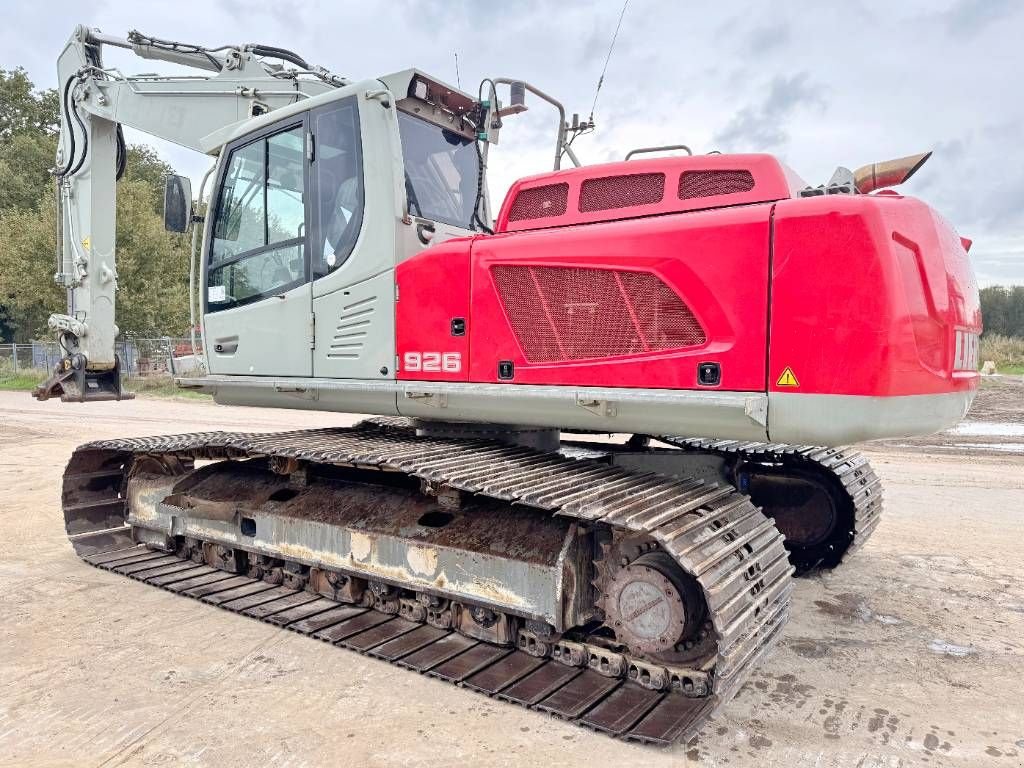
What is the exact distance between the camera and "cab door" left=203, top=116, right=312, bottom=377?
4559 mm

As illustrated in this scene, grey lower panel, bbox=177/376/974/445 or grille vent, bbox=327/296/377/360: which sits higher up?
grille vent, bbox=327/296/377/360

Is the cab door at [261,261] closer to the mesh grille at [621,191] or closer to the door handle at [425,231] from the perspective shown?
the door handle at [425,231]

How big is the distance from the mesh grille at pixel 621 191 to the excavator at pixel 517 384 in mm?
13

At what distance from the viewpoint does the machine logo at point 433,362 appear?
3.99m

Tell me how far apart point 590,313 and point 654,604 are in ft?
4.41

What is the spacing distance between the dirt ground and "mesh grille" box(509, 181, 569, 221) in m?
2.44

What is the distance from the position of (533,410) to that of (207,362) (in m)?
2.54

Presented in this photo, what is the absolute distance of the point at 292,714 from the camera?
10.6 feet

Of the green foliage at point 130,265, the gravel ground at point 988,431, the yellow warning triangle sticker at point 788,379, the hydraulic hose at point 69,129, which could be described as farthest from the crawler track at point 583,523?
the green foliage at point 130,265

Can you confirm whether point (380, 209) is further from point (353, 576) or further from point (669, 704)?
point (669, 704)

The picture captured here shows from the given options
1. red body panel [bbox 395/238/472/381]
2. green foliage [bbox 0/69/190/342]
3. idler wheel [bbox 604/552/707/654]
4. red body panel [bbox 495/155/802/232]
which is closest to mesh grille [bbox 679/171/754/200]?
red body panel [bbox 495/155/802/232]

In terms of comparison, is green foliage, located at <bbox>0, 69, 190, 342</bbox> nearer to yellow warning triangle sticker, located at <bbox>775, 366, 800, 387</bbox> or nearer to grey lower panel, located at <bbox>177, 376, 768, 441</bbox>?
grey lower panel, located at <bbox>177, 376, 768, 441</bbox>

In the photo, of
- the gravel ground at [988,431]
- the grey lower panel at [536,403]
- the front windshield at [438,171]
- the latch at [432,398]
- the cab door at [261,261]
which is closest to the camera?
the grey lower panel at [536,403]

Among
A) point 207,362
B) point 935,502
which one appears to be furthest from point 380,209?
point 935,502
